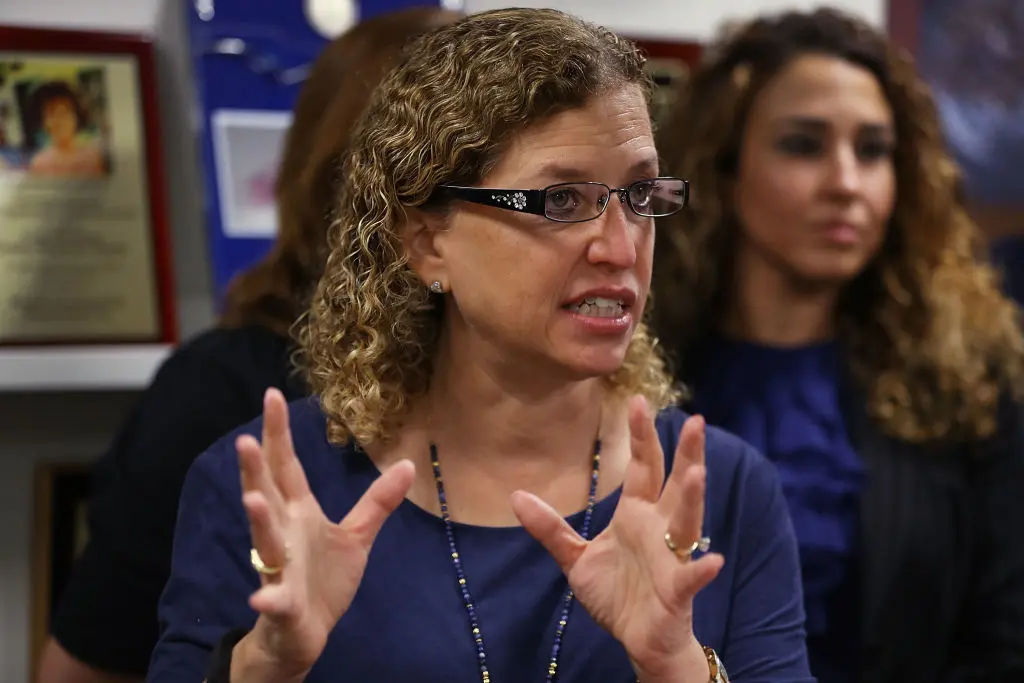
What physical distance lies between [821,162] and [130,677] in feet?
3.52

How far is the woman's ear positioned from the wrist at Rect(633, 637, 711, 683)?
1.16 ft

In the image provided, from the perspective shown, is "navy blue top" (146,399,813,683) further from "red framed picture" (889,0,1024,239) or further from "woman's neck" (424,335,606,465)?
"red framed picture" (889,0,1024,239)

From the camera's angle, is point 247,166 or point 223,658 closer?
point 223,658

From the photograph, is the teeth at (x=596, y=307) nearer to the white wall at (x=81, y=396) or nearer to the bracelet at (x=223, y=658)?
the bracelet at (x=223, y=658)

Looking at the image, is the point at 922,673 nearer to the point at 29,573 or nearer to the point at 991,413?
the point at 991,413

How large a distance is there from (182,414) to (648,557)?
62 centimetres

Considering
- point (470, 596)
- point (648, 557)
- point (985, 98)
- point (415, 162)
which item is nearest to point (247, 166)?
point (415, 162)

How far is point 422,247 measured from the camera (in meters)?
0.99

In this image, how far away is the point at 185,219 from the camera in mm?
1765

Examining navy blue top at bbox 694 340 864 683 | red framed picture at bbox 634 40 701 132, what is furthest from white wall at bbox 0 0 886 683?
navy blue top at bbox 694 340 864 683

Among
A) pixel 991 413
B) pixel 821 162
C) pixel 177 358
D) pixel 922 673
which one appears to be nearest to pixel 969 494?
pixel 991 413

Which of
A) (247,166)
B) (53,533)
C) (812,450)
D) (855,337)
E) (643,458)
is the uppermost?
(247,166)

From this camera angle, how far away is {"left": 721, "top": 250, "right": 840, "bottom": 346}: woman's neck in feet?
5.42

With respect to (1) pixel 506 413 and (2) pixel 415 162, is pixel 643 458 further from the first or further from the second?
(2) pixel 415 162
